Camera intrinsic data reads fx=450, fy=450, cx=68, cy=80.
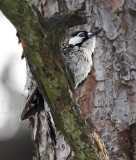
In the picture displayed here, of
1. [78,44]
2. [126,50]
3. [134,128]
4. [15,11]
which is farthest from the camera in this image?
[78,44]

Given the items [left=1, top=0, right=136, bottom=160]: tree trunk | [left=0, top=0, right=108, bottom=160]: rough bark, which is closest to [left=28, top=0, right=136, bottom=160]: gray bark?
[left=1, top=0, right=136, bottom=160]: tree trunk

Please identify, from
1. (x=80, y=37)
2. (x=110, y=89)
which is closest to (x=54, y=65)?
(x=110, y=89)

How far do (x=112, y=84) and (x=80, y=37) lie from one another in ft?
1.65

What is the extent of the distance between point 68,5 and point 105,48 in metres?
0.50

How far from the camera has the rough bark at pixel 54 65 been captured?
2.37 metres

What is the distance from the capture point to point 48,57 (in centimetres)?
241

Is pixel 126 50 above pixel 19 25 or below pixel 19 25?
below

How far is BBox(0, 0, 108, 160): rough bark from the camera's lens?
237 centimetres

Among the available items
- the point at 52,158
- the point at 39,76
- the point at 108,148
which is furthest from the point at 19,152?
the point at 39,76

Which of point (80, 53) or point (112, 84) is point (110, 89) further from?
point (80, 53)

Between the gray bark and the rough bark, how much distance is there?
2.32 ft

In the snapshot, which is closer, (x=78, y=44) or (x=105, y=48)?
(x=105, y=48)

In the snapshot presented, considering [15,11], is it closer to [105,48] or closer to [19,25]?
[19,25]

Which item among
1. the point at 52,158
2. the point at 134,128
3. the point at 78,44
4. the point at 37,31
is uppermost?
the point at 37,31
